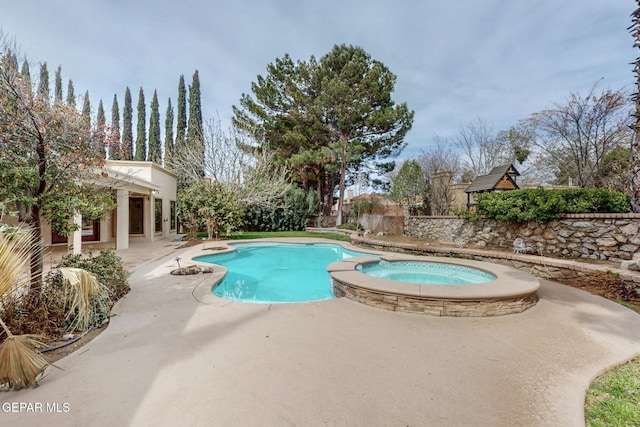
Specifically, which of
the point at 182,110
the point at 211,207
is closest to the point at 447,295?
the point at 211,207

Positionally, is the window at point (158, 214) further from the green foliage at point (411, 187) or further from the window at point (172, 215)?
the green foliage at point (411, 187)

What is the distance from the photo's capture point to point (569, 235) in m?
7.35

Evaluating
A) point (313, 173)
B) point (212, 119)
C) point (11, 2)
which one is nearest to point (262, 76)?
point (212, 119)

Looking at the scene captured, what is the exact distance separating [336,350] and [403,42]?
557 inches

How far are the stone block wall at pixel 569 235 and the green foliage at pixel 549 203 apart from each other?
1.01 ft

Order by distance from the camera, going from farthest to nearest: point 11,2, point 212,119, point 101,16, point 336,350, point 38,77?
point 212,119 < point 101,16 < point 11,2 < point 38,77 < point 336,350

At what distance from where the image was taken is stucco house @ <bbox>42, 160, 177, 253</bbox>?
11.2 metres

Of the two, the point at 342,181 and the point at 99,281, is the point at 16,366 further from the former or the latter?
the point at 342,181

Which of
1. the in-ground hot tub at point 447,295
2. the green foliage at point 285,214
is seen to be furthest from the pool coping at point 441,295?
the green foliage at point 285,214

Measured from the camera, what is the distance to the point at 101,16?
7.74 m

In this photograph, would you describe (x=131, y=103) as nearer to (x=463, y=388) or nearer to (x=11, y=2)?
(x=11, y=2)

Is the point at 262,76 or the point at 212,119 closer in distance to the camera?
the point at 212,119

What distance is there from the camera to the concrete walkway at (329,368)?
2.19m

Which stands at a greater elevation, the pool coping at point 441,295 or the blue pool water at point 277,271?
the pool coping at point 441,295
